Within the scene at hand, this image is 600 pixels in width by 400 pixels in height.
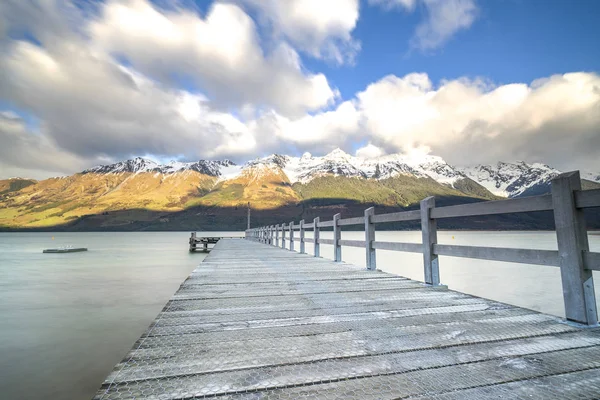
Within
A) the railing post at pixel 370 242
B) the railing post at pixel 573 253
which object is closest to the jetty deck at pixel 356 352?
the railing post at pixel 573 253

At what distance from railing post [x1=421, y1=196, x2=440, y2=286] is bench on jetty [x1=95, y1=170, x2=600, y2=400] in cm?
57

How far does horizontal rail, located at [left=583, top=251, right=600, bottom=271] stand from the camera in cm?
257

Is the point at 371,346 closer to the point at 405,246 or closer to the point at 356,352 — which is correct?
the point at 356,352

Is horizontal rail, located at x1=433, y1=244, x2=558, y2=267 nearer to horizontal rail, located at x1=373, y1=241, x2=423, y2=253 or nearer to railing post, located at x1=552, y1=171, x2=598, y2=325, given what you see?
railing post, located at x1=552, y1=171, x2=598, y2=325

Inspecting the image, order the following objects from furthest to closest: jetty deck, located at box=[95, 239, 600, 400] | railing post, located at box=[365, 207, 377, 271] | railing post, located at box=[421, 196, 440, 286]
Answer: railing post, located at box=[365, 207, 377, 271] → railing post, located at box=[421, 196, 440, 286] → jetty deck, located at box=[95, 239, 600, 400]

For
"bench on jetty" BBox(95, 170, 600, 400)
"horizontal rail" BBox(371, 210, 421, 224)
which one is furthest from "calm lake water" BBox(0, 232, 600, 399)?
"horizontal rail" BBox(371, 210, 421, 224)

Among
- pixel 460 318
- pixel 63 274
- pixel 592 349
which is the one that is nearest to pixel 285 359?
pixel 460 318

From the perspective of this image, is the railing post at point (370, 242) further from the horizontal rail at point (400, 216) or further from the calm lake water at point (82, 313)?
the calm lake water at point (82, 313)

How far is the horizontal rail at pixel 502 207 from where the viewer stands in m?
2.98

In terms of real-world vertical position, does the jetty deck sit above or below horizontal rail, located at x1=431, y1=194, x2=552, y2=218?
below

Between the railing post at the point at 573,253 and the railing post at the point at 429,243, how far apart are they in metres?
1.64

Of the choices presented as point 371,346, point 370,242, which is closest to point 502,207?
point 371,346

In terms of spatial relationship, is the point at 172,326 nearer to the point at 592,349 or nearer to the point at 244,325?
the point at 244,325

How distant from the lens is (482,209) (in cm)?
375
